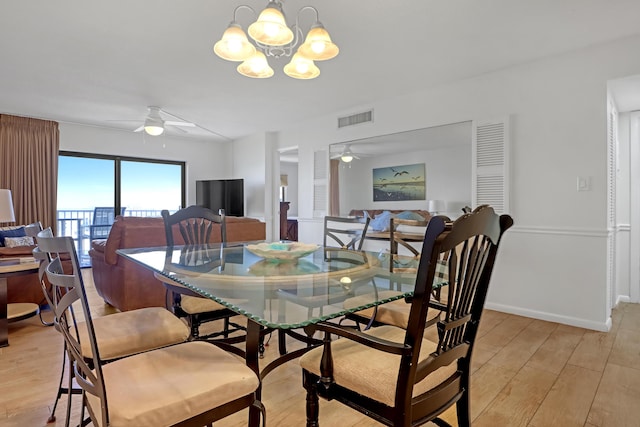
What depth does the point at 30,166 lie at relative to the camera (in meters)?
5.31

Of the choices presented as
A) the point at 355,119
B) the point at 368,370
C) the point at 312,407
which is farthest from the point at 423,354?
the point at 355,119

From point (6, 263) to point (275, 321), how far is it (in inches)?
121

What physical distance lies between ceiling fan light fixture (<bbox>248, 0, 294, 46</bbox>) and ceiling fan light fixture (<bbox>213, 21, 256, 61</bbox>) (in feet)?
0.29

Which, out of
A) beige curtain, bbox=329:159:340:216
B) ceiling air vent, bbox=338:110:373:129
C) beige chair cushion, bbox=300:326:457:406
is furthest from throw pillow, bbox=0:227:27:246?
beige chair cushion, bbox=300:326:457:406

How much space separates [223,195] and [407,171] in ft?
12.4

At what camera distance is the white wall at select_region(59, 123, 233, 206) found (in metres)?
5.89

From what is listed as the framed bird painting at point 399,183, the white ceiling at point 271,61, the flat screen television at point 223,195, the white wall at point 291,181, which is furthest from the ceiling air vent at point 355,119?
the white wall at point 291,181

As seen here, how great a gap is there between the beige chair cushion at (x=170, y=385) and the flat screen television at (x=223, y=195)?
5.49m

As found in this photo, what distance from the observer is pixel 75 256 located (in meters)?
0.95

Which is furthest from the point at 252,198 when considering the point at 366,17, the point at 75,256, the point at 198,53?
the point at 75,256

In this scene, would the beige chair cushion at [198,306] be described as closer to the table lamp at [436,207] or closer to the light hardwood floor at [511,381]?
the light hardwood floor at [511,381]

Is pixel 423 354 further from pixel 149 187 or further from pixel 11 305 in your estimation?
pixel 149 187

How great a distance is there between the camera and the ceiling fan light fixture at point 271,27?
5.98ft

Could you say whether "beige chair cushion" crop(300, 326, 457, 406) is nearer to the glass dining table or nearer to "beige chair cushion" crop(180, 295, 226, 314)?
the glass dining table
